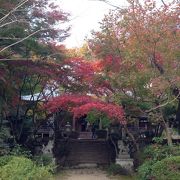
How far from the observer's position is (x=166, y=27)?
10289 mm

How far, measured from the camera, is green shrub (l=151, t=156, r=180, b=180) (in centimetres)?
1009

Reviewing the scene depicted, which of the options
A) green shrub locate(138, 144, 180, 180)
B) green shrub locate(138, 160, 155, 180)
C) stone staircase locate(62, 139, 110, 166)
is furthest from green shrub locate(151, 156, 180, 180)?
stone staircase locate(62, 139, 110, 166)

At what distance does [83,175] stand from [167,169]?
467cm

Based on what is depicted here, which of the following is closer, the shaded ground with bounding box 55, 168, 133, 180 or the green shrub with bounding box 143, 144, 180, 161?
the green shrub with bounding box 143, 144, 180, 161

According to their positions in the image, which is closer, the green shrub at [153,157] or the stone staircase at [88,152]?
the green shrub at [153,157]

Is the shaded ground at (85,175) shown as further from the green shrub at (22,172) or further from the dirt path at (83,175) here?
the green shrub at (22,172)

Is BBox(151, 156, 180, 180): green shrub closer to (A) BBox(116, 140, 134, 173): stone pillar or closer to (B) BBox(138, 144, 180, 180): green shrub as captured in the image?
(B) BBox(138, 144, 180, 180): green shrub

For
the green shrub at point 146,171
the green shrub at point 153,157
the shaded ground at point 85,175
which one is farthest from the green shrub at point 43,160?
the green shrub at point 146,171

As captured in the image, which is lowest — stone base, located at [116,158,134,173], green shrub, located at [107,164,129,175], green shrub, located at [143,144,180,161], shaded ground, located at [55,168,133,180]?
shaded ground, located at [55,168,133,180]

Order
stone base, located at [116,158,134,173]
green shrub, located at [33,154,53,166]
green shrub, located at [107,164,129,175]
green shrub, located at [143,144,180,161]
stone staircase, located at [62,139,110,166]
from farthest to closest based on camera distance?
stone staircase, located at [62,139,110,166]
stone base, located at [116,158,134,173]
green shrub, located at [107,164,129,175]
green shrub, located at [33,154,53,166]
green shrub, located at [143,144,180,161]

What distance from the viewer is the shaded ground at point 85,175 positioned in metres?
13.4

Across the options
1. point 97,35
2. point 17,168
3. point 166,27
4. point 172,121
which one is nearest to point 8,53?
point 97,35

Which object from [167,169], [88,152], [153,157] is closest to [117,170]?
[153,157]

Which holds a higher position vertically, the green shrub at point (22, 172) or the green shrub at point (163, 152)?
the green shrub at point (163, 152)
